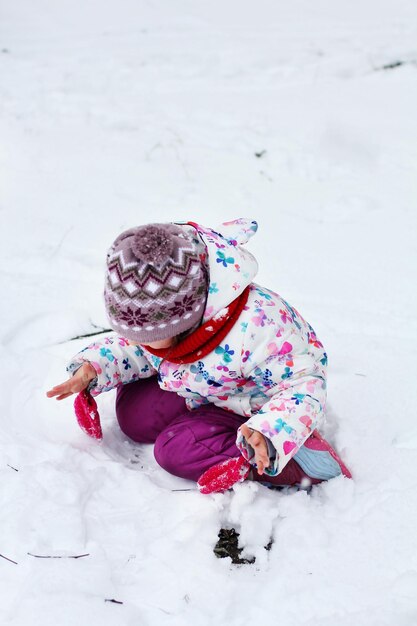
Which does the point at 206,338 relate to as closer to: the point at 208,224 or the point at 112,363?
the point at 112,363

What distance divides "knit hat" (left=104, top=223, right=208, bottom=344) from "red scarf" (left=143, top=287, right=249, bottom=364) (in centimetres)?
7

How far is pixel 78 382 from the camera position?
69.9 inches

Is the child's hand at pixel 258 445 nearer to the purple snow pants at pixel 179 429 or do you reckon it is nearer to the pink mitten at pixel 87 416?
the purple snow pants at pixel 179 429

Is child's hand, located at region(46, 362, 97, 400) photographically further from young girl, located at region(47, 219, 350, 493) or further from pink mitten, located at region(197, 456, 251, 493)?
pink mitten, located at region(197, 456, 251, 493)

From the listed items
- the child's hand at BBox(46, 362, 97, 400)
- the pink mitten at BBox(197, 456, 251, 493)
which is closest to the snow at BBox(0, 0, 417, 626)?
the pink mitten at BBox(197, 456, 251, 493)

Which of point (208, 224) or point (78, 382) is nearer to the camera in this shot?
point (78, 382)

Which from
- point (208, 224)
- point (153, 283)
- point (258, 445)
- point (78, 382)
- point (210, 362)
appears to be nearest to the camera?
point (153, 283)

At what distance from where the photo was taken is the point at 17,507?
152cm

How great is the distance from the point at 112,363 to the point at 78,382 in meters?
0.12

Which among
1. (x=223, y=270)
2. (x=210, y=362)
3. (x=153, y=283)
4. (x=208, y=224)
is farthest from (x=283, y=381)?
(x=208, y=224)

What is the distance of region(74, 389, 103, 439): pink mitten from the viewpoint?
5.87 ft

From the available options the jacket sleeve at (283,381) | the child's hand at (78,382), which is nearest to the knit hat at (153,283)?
the jacket sleeve at (283,381)

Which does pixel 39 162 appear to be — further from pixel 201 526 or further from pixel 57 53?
pixel 201 526

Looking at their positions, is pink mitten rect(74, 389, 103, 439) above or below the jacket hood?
below
